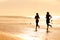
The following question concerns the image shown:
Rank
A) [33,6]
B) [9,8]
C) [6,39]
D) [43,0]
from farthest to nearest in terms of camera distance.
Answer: [43,0] → [33,6] → [9,8] → [6,39]

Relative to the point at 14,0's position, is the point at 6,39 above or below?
below

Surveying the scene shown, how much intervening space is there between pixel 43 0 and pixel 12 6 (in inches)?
401

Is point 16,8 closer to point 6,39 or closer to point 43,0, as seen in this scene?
point 43,0

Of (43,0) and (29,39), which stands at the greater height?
(43,0)

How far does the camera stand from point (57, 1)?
64375 mm

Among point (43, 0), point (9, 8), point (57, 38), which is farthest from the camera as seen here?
point (43, 0)

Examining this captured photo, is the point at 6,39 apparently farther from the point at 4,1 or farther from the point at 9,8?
the point at 4,1

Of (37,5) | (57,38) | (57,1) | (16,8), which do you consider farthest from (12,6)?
(57,38)

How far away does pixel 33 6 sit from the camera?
60.8 metres

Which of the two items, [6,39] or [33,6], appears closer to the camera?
[6,39]

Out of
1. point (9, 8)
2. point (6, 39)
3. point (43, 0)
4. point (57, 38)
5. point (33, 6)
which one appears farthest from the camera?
point (43, 0)

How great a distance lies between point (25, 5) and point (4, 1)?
659cm

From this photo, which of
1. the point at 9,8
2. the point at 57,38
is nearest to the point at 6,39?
the point at 57,38

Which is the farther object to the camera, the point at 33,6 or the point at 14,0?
the point at 14,0
